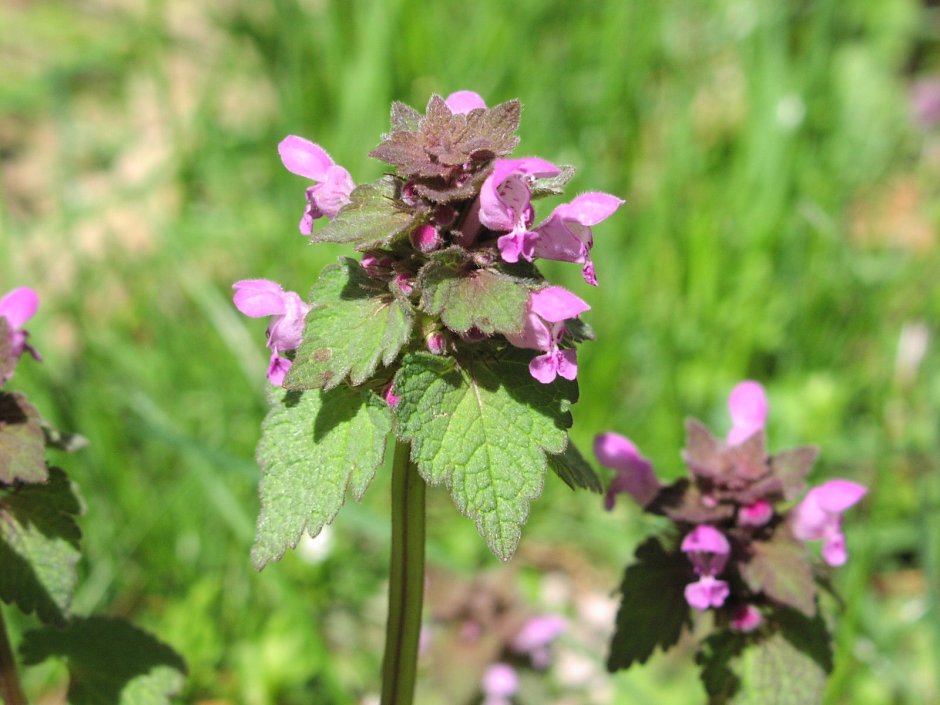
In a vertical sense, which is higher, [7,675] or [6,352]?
[6,352]

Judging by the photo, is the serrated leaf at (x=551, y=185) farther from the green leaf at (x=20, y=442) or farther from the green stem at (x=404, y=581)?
the green leaf at (x=20, y=442)

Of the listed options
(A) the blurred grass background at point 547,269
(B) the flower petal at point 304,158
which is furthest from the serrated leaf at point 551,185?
(A) the blurred grass background at point 547,269

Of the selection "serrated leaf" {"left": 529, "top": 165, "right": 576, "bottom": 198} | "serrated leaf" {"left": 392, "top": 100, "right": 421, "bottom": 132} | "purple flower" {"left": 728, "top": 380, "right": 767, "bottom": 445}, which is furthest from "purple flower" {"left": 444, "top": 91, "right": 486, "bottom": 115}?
"purple flower" {"left": 728, "top": 380, "right": 767, "bottom": 445}

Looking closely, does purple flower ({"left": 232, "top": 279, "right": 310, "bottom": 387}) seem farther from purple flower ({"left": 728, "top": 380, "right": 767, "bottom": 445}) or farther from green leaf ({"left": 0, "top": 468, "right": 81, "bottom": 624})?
purple flower ({"left": 728, "top": 380, "right": 767, "bottom": 445})

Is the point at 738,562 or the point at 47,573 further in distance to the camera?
the point at 738,562

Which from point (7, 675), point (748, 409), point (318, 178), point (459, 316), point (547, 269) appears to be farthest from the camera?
point (547, 269)

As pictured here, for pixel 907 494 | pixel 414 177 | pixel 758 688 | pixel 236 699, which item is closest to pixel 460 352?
pixel 414 177

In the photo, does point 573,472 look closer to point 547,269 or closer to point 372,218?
point 372,218

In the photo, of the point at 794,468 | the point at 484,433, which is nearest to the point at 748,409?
the point at 794,468
